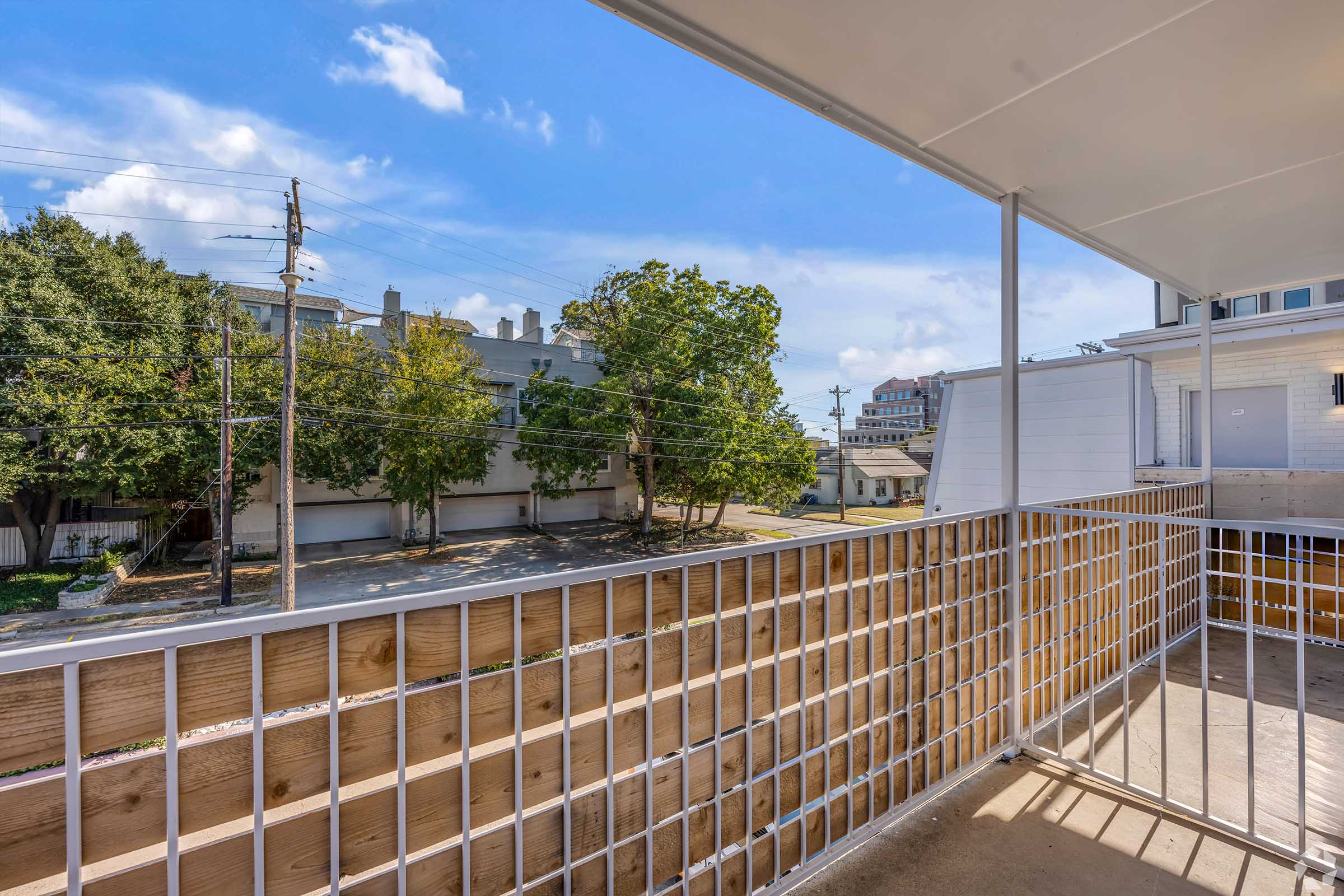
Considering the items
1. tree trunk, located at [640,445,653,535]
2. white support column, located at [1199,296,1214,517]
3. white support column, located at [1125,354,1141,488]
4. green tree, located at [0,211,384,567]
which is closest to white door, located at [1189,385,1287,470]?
white support column, located at [1125,354,1141,488]

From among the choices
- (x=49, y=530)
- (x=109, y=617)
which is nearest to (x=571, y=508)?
(x=109, y=617)

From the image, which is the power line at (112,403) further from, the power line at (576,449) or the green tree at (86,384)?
the power line at (576,449)

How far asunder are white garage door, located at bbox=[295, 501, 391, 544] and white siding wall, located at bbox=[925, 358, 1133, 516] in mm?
13371

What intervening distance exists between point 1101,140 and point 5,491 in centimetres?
1421

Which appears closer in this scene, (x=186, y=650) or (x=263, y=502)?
(x=186, y=650)

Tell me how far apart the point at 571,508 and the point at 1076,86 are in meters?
15.9

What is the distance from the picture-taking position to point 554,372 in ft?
51.9

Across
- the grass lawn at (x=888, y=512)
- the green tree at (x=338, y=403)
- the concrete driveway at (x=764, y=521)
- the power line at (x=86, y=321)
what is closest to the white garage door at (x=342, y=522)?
the green tree at (x=338, y=403)

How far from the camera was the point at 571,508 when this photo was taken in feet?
54.2

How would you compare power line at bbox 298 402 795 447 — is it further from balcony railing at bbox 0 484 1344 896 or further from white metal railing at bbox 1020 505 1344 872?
balcony railing at bbox 0 484 1344 896

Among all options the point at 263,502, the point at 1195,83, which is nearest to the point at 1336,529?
the point at 1195,83

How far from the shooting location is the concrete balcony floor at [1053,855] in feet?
5.10

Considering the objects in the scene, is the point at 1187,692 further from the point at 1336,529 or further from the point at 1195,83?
the point at 1195,83

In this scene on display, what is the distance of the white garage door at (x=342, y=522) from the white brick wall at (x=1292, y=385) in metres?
16.0
